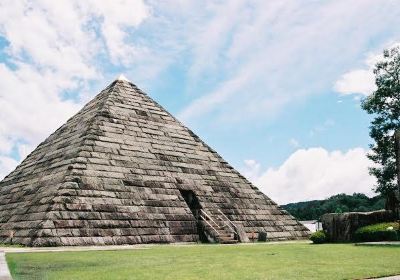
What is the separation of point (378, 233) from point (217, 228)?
622 cm

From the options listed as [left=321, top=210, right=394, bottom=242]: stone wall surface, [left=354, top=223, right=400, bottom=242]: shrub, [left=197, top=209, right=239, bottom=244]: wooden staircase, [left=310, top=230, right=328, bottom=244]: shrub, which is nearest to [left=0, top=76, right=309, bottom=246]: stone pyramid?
[left=197, top=209, right=239, bottom=244]: wooden staircase

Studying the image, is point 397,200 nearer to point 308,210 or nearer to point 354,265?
point 354,265

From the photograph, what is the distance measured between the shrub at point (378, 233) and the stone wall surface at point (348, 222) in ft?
1.22

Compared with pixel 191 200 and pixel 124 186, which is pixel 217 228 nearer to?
pixel 191 200

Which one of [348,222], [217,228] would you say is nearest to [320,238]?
[348,222]

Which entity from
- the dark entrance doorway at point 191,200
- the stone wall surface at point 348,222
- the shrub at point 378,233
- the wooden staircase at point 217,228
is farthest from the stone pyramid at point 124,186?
the shrub at point 378,233

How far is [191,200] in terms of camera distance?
19562mm

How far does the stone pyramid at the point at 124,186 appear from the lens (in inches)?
617

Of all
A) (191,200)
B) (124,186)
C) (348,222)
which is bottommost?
(348,222)

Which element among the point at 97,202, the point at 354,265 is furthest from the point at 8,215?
the point at 354,265

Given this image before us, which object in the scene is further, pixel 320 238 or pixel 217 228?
pixel 217 228

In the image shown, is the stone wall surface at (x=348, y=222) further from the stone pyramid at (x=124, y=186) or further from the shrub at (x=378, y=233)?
the stone pyramid at (x=124, y=186)

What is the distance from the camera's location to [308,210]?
63156 mm

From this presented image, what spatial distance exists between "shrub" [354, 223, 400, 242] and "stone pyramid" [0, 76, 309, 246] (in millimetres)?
4848
